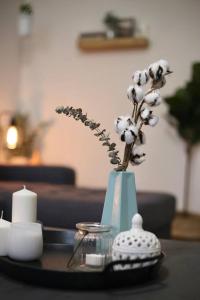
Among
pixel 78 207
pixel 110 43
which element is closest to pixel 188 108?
pixel 110 43

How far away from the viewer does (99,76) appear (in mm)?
4832

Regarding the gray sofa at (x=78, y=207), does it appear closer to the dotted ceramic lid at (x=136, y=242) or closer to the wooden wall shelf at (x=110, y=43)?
the dotted ceramic lid at (x=136, y=242)

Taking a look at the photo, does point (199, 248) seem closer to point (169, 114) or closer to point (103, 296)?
point (103, 296)

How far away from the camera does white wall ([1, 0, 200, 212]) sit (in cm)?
451

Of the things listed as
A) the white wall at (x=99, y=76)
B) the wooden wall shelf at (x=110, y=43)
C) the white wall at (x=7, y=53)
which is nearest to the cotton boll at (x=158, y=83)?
the white wall at (x=99, y=76)

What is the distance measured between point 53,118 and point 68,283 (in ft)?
13.6

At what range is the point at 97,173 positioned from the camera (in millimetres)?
4859

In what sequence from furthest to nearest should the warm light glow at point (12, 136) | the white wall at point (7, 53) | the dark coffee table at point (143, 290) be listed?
the white wall at point (7, 53)
the warm light glow at point (12, 136)
the dark coffee table at point (143, 290)

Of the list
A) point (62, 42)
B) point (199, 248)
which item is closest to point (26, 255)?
point (199, 248)

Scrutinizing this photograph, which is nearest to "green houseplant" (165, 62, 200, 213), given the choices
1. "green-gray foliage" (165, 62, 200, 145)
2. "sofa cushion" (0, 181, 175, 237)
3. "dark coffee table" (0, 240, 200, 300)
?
"green-gray foliage" (165, 62, 200, 145)

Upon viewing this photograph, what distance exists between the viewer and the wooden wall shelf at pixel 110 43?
4.55m

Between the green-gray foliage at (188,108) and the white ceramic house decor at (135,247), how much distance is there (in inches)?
132

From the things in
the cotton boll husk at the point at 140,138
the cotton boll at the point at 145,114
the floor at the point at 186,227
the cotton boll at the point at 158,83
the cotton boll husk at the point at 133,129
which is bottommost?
the floor at the point at 186,227

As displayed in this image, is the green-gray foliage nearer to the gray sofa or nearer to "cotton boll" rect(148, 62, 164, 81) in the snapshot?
the gray sofa
